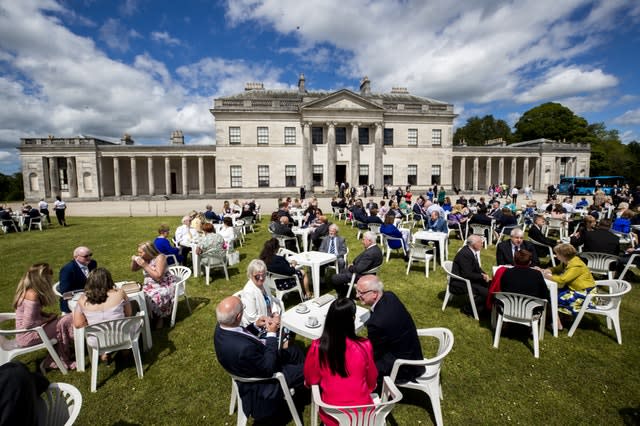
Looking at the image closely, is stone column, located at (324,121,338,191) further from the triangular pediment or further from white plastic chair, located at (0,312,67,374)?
white plastic chair, located at (0,312,67,374)

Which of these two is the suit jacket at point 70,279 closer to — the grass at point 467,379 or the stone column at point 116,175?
the grass at point 467,379

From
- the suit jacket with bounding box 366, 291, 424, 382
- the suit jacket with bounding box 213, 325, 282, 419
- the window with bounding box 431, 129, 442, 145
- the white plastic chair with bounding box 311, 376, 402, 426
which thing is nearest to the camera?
the white plastic chair with bounding box 311, 376, 402, 426

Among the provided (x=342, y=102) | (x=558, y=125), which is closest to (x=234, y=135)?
(x=342, y=102)

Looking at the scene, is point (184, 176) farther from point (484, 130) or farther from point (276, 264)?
point (484, 130)

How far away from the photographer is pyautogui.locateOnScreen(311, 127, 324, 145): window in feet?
98.7

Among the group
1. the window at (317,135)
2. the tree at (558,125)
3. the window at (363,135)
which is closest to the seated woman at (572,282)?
the window at (317,135)

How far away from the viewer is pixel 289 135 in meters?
29.8

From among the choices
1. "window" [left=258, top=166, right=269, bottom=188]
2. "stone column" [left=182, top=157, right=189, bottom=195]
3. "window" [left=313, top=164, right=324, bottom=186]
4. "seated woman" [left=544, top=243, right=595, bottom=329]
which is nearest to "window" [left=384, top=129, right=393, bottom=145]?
"window" [left=313, top=164, right=324, bottom=186]

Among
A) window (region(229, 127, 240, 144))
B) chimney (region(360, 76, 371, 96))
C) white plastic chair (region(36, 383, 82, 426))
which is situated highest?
chimney (region(360, 76, 371, 96))

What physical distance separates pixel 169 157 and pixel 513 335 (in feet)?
111

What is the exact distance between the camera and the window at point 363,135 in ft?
101

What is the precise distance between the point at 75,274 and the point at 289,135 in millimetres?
26857

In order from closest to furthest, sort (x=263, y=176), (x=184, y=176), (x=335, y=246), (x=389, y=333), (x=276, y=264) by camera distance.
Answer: (x=389, y=333)
(x=276, y=264)
(x=335, y=246)
(x=263, y=176)
(x=184, y=176)

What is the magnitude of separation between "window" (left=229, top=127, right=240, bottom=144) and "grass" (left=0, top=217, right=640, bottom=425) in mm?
25335
